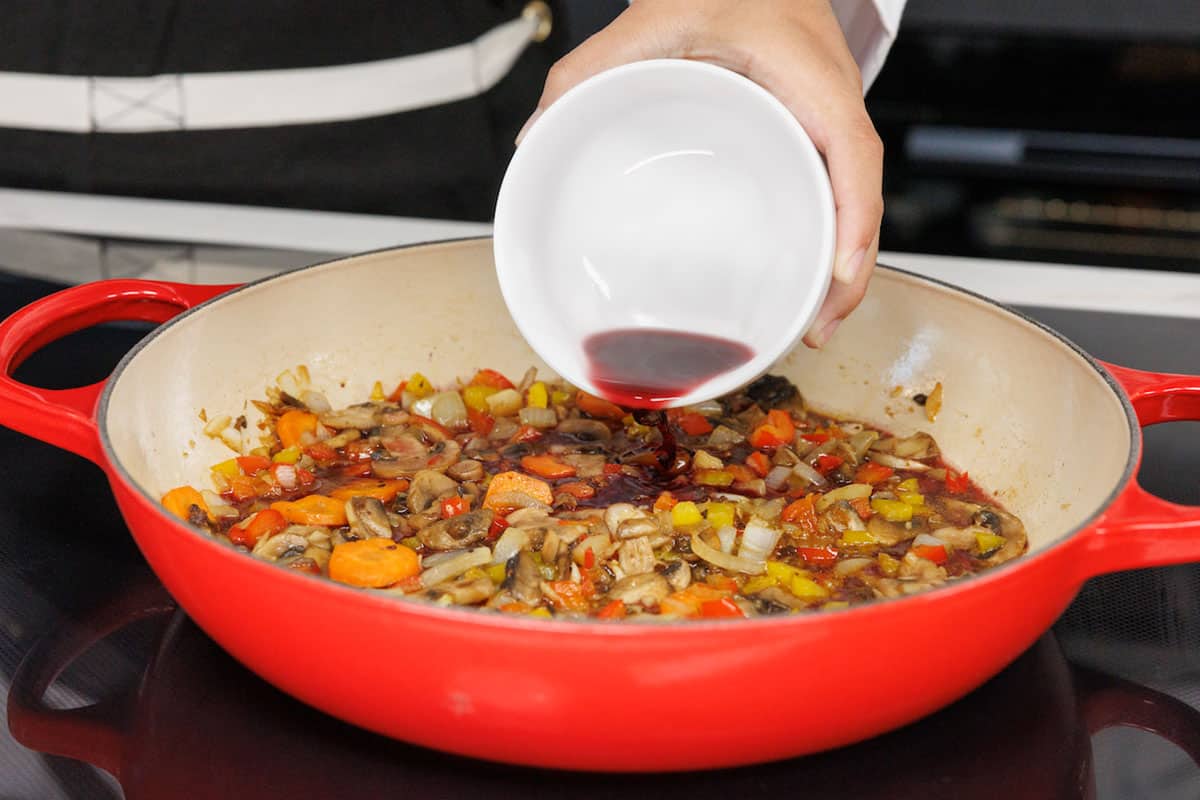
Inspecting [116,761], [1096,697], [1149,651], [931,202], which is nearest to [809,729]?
[1096,697]

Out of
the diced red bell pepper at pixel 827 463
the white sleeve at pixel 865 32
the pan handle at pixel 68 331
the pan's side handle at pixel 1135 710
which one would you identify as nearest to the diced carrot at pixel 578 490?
the diced red bell pepper at pixel 827 463

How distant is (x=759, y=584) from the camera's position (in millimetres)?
1355

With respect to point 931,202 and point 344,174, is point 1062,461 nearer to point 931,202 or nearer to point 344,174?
point 344,174

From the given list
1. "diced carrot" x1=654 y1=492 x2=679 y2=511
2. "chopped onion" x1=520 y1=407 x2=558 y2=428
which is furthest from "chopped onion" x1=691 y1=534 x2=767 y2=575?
"chopped onion" x1=520 y1=407 x2=558 y2=428

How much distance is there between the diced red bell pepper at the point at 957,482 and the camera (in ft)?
5.35

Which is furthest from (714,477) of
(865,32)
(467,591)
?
(865,32)

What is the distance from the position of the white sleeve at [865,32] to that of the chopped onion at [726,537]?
3.03ft

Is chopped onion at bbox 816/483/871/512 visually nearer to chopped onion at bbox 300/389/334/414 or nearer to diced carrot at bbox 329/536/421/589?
diced carrot at bbox 329/536/421/589

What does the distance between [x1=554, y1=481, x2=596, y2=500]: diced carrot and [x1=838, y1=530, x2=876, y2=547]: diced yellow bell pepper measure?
0.33 metres

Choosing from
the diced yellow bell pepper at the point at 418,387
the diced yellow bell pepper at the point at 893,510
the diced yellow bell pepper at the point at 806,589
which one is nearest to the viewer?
the diced yellow bell pepper at the point at 806,589

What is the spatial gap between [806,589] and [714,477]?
325mm

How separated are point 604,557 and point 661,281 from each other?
396mm

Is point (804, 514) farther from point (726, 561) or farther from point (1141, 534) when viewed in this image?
point (1141, 534)

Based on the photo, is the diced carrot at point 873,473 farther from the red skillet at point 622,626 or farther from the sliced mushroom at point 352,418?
the sliced mushroom at point 352,418
